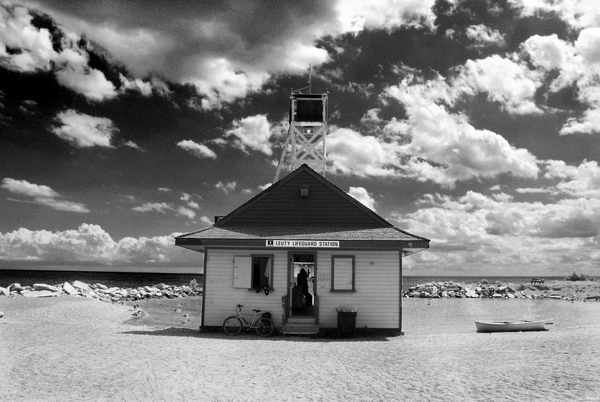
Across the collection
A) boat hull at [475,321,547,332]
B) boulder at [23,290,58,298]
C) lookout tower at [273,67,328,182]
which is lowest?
boulder at [23,290,58,298]

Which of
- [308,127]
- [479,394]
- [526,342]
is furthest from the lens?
[308,127]

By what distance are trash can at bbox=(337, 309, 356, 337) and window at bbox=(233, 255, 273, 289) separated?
2.85m

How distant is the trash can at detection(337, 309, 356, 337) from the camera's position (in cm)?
1823

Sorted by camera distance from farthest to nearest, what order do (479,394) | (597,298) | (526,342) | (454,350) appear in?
(597,298), (526,342), (454,350), (479,394)

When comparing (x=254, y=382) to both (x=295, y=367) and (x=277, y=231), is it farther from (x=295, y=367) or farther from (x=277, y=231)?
(x=277, y=231)

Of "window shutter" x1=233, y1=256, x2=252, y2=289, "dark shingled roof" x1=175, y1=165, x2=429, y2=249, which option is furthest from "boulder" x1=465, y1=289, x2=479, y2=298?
"window shutter" x1=233, y1=256, x2=252, y2=289

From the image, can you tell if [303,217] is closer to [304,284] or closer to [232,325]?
[304,284]

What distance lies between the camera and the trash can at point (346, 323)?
18225 mm

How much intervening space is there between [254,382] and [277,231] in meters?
9.06

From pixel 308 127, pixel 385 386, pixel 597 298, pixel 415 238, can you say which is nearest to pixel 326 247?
pixel 415 238

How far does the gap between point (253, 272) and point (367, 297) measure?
434cm

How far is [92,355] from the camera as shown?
12797 millimetres

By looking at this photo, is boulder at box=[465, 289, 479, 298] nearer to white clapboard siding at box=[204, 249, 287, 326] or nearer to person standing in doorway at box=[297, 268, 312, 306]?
person standing in doorway at box=[297, 268, 312, 306]

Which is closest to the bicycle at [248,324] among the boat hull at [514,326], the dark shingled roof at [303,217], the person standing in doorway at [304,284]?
the dark shingled roof at [303,217]
